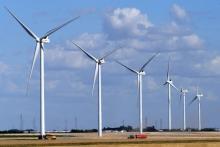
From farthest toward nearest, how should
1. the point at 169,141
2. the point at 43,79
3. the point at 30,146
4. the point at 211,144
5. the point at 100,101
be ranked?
the point at 100,101 → the point at 43,79 → the point at 211,144 → the point at 169,141 → the point at 30,146

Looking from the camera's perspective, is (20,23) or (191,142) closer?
(191,142)

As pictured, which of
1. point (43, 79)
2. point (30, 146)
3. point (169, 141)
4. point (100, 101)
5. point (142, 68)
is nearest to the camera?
point (30, 146)

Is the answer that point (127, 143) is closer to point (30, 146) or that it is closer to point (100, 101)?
point (30, 146)

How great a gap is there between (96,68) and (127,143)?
52.9m

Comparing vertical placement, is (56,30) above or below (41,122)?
above

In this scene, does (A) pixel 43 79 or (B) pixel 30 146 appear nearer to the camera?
(B) pixel 30 146

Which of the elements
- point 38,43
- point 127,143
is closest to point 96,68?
point 38,43

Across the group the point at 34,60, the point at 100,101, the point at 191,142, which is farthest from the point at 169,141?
the point at 100,101

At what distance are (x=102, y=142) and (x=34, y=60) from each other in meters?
24.6

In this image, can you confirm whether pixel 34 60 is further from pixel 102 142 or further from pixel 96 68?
pixel 96 68

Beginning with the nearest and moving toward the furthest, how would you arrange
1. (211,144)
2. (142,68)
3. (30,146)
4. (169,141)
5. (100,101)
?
(30,146)
(169,141)
(211,144)
(100,101)
(142,68)

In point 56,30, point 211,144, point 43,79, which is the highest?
point 56,30

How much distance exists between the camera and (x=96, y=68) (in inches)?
5182

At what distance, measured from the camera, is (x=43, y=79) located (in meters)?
102
